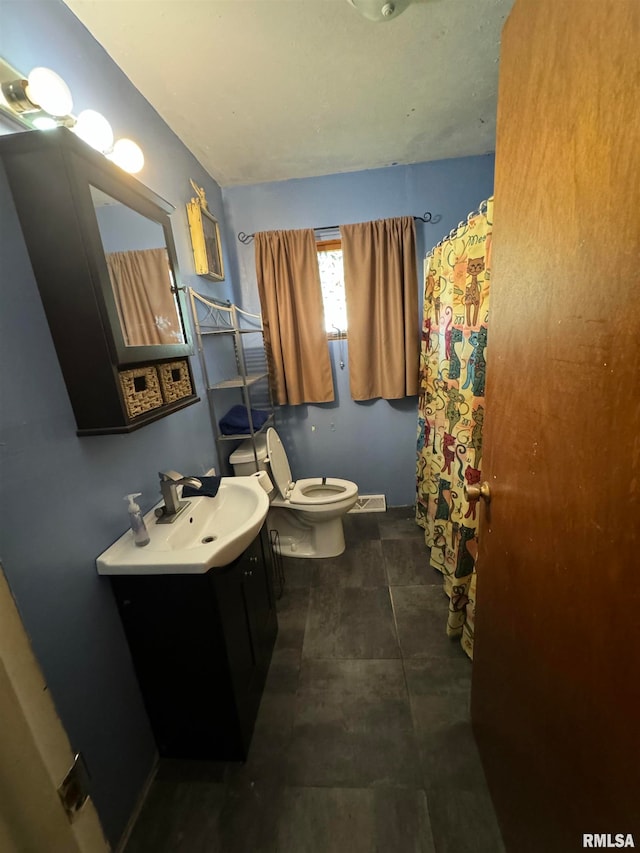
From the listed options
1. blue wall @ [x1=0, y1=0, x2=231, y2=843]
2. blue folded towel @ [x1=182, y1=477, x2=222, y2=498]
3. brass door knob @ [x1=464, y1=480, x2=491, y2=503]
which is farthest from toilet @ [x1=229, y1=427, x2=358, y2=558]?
brass door knob @ [x1=464, y1=480, x2=491, y2=503]

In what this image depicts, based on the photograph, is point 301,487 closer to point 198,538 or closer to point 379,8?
point 198,538

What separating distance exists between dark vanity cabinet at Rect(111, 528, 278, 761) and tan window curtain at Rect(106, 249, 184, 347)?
766mm

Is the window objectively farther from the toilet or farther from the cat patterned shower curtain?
the toilet

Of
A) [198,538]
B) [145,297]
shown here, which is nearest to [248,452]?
[198,538]

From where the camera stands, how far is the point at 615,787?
45 cm

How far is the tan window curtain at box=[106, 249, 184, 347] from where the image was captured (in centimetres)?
95

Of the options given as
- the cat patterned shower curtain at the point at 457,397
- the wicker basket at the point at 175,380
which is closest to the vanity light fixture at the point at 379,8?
the cat patterned shower curtain at the point at 457,397

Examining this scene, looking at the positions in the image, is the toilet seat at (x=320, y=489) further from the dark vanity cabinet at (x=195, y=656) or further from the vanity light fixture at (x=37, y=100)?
the vanity light fixture at (x=37, y=100)

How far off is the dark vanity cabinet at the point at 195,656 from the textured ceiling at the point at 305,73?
5.81 feet

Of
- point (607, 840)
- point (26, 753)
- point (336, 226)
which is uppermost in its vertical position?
point (336, 226)

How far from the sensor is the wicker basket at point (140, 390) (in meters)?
0.92

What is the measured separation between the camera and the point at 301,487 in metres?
2.20

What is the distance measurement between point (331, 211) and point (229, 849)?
9.61 ft

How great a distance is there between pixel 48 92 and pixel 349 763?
2.12 m
